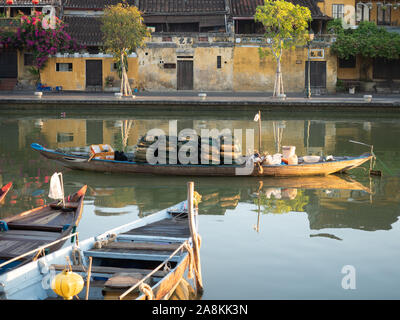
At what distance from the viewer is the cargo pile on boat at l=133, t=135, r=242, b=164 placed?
52.4 ft

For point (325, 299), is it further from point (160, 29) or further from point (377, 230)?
point (160, 29)

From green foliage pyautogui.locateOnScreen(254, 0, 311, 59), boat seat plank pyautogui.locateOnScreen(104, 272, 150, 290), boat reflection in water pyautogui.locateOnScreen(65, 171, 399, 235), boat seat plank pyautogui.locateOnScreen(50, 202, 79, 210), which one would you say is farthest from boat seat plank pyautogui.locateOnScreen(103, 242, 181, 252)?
green foliage pyautogui.locateOnScreen(254, 0, 311, 59)

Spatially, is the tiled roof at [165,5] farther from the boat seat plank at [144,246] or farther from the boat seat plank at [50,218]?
the boat seat plank at [144,246]

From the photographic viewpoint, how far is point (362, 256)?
34.6 feet

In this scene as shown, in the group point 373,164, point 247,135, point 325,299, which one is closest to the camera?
point 325,299

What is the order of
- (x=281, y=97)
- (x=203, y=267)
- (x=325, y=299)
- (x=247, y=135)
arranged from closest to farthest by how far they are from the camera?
1. (x=325, y=299)
2. (x=203, y=267)
3. (x=247, y=135)
4. (x=281, y=97)

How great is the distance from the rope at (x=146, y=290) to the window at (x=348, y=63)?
32.0 metres

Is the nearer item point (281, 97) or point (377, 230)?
point (377, 230)

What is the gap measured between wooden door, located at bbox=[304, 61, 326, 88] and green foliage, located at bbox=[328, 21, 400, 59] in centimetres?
109

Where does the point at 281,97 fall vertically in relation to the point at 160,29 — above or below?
below

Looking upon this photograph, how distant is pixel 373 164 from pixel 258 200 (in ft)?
17.3

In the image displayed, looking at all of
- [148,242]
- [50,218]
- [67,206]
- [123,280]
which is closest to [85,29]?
[67,206]

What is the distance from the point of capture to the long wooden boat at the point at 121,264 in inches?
304
